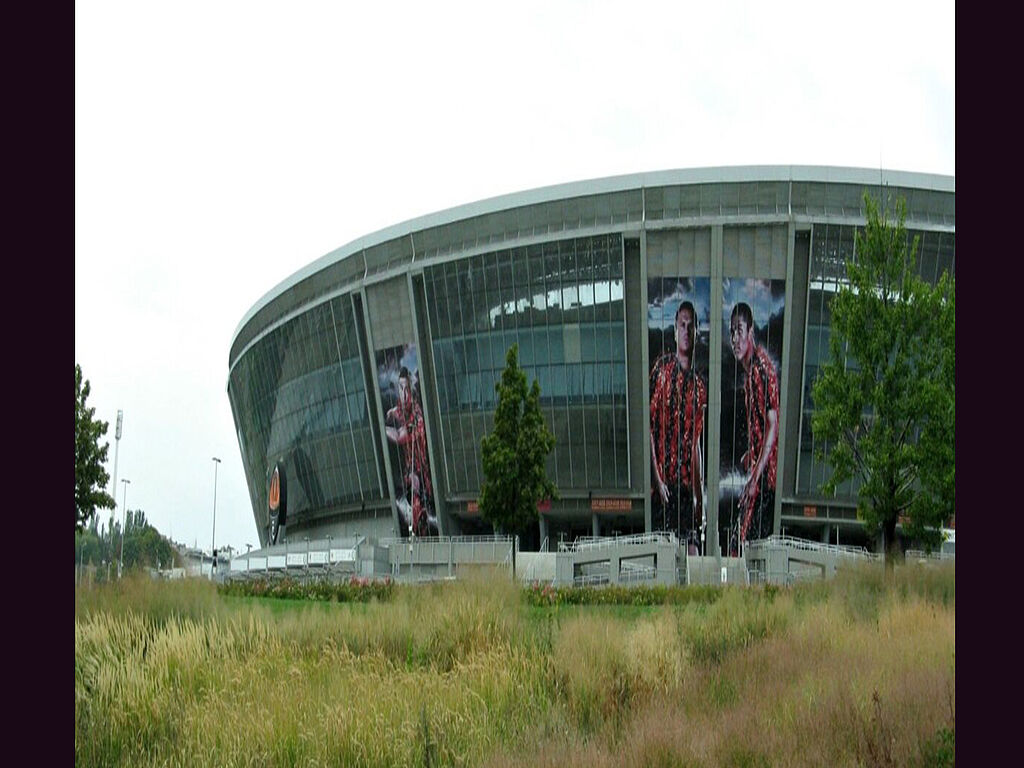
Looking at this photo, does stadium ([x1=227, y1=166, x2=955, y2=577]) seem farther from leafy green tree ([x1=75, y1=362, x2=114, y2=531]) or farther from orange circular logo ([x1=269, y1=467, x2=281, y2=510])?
leafy green tree ([x1=75, y1=362, x2=114, y2=531])

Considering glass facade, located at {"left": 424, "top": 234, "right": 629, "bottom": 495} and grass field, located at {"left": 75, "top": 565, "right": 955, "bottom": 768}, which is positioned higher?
glass facade, located at {"left": 424, "top": 234, "right": 629, "bottom": 495}

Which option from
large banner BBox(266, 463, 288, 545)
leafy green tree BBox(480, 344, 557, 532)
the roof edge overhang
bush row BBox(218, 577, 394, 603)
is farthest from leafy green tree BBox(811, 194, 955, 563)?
large banner BBox(266, 463, 288, 545)

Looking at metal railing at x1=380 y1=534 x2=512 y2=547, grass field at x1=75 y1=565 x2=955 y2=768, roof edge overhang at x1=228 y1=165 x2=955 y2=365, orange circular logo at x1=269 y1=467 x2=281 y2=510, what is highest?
roof edge overhang at x1=228 y1=165 x2=955 y2=365

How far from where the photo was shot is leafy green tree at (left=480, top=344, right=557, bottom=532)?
41875mm

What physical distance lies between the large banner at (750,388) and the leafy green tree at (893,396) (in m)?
23.2

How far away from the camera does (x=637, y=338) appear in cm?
5228

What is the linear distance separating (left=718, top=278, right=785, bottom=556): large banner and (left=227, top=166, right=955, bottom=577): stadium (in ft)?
0.24

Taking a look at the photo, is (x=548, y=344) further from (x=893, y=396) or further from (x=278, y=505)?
(x=893, y=396)

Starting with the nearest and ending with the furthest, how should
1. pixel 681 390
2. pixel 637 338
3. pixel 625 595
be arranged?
pixel 625 595
pixel 681 390
pixel 637 338

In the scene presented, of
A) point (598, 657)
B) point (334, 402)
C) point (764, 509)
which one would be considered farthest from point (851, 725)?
point (334, 402)

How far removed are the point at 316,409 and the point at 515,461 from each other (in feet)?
81.9

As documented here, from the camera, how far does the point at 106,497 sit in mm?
41250

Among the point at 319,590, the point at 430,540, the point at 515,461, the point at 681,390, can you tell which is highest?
the point at 681,390

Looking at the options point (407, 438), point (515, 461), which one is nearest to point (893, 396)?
point (515, 461)
